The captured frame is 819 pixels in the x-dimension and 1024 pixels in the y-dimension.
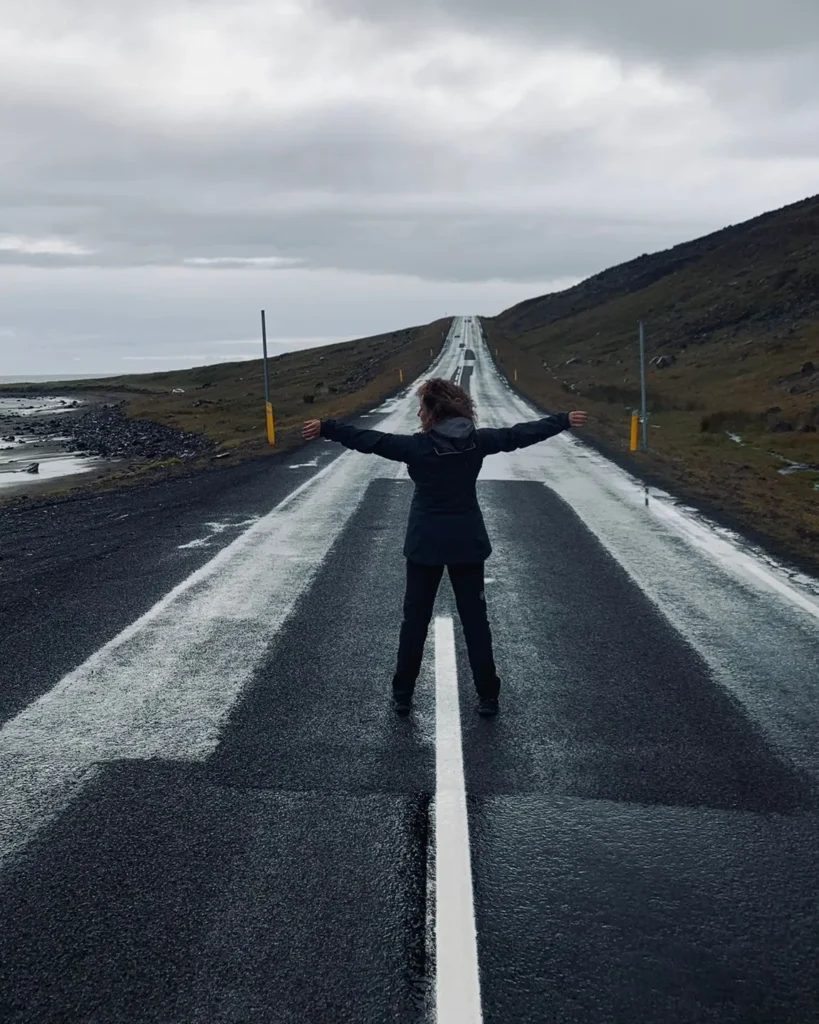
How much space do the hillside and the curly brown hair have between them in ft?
19.6

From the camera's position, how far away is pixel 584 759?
444 cm

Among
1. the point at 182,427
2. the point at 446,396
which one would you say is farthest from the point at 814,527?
the point at 182,427

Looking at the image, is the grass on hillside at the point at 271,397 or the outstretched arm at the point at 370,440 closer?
the outstretched arm at the point at 370,440

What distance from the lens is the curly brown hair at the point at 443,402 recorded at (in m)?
4.95

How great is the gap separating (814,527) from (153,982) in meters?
10.5

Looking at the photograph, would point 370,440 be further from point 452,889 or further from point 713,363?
point 713,363

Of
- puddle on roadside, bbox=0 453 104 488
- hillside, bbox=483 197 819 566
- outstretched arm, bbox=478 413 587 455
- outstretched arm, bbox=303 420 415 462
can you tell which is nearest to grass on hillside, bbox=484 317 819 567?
hillside, bbox=483 197 819 566

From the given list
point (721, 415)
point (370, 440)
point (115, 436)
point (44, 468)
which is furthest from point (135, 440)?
point (370, 440)

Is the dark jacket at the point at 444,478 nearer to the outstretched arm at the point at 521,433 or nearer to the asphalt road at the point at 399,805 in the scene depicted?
the outstretched arm at the point at 521,433

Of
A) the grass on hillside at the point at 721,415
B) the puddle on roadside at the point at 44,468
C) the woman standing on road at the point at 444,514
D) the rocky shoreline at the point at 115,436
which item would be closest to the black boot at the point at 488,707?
the woman standing on road at the point at 444,514

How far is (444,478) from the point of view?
493 cm

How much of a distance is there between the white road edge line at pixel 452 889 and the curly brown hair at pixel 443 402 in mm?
1759

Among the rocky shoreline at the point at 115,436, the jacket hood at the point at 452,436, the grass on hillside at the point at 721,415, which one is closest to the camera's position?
the jacket hood at the point at 452,436

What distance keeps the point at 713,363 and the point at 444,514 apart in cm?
5038
